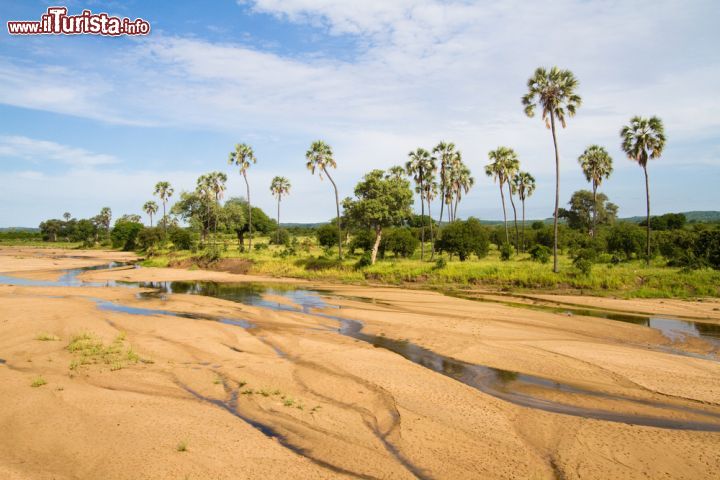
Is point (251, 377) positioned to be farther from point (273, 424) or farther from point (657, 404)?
point (657, 404)

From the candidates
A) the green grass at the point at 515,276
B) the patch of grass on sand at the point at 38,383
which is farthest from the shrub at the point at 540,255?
the patch of grass on sand at the point at 38,383

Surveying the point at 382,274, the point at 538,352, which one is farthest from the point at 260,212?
the point at 538,352

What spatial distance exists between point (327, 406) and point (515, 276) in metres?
27.3

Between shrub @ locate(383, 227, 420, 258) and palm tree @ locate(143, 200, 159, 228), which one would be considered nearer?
shrub @ locate(383, 227, 420, 258)

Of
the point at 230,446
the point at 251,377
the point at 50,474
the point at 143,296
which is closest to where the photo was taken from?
the point at 50,474

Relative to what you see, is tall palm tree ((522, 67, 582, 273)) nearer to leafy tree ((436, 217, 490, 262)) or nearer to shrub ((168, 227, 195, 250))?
leafy tree ((436, 217, 490, 262))

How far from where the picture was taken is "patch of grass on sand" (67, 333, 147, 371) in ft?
44.5

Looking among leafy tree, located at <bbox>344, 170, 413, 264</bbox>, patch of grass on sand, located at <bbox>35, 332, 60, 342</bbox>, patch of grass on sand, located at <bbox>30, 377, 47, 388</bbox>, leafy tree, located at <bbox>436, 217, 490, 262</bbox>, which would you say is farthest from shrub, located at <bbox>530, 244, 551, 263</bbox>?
patch of grass on sand, located at <bbox>30, 377, 47, 388</bbox>

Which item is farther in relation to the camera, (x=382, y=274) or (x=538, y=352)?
(x=382, y=274)

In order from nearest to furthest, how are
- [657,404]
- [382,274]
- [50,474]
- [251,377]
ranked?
[50,474] < [657,404] < [251,377] < [382,274]

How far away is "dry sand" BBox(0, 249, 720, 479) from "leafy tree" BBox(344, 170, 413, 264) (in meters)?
22.7

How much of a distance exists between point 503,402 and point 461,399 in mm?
1056

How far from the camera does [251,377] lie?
12.7m

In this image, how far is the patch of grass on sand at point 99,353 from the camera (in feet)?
44.5
